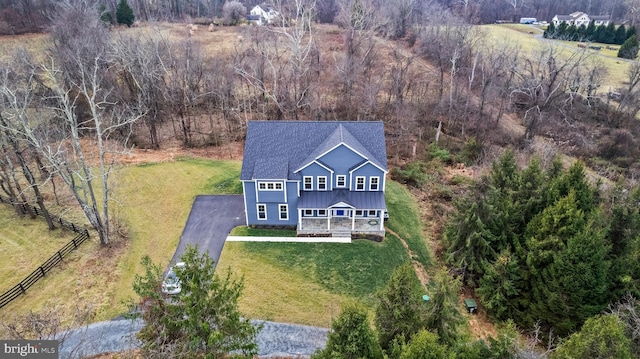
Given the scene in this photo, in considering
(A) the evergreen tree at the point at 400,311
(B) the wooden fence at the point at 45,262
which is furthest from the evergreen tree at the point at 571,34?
(B) the wooden fence at the point at 45,262

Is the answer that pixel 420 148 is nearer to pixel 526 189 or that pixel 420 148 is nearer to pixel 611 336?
pixel 526 189

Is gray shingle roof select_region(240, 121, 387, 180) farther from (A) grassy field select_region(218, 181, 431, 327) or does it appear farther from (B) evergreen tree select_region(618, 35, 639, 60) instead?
(B) evergreen tree select_region(618, 35, 639, 60)

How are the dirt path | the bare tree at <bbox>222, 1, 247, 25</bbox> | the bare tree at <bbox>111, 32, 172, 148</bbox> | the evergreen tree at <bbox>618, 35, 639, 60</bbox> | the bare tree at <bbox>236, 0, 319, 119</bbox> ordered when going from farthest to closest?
the bare tree at <bbox>222, 1, 247, 25</bbox> < the evergreen tree at <bbox>618, 35, 639, 60</bbox> < the bare tree at <bbox>236, 0, 319, 119</bbox> < the bare tree at <bbox>111, 32, 172, 148</bbox> < the dirt path

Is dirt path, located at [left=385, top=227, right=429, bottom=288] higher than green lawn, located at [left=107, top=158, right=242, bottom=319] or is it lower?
lower

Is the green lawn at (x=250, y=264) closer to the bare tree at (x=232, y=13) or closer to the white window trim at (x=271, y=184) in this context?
the white window trim at (x=271, y=184)

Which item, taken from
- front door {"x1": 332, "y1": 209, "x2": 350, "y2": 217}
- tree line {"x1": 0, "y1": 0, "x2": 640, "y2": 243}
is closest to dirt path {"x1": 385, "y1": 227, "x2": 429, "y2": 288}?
front door {"x1": 332, "y1": 209, "x2": 350, "y2": 217}
